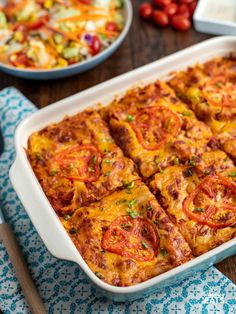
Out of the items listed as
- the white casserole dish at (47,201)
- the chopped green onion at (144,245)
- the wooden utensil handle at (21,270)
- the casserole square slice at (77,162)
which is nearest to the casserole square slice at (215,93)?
the white casserole dish at (47,201)

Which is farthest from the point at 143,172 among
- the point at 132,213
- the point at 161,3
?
the point at 161,3

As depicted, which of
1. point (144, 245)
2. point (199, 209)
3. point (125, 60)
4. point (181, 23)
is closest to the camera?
point (144, 245)

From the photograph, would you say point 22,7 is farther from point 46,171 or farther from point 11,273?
point 11,273

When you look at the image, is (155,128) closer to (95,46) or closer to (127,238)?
(127,238)

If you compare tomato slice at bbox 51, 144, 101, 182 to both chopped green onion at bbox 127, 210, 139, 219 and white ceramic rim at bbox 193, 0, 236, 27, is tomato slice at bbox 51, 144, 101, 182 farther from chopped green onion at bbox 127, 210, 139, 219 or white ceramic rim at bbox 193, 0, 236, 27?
white ceramic rim at bbox 193, 0, 236, 27

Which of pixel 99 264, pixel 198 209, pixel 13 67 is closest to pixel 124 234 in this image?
pixel 99 264

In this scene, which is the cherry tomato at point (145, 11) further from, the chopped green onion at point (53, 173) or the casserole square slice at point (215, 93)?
the chopped green onion at point (53, 173)
